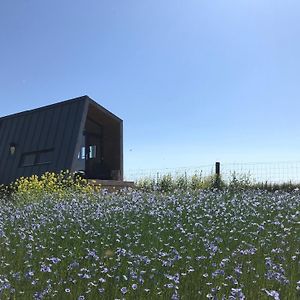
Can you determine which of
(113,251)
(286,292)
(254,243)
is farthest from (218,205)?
(286,292)

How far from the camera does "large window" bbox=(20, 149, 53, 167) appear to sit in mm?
18234

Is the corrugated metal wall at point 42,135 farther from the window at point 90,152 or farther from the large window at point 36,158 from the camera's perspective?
the window at point 90,152

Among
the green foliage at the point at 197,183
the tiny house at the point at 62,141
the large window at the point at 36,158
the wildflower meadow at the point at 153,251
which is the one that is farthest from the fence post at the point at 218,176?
the wildflower meadow at the point at 153,251

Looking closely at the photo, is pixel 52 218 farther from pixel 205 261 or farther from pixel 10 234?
pixel 205 261

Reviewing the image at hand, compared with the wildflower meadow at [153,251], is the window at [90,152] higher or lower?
higher

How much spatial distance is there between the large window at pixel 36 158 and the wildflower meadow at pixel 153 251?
990 cm

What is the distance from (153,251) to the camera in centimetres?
489

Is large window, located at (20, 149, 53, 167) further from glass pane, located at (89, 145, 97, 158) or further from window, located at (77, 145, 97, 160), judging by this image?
glass pane, located at (89, 145, 97, 158)

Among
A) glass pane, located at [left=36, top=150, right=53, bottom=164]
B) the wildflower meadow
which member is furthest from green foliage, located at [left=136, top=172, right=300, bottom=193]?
the wildflower meadow

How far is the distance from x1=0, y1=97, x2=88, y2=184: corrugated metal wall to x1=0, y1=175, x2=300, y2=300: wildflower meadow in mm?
9125

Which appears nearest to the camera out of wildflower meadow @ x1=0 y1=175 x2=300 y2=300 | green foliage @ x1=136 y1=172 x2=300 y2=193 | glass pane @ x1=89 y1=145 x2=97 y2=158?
wildflower meadow @ x1=0 y1=175 x2=300 y2=300

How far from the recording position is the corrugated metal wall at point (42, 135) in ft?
57.3

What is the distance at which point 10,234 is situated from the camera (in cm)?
627

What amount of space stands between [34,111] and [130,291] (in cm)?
1746
